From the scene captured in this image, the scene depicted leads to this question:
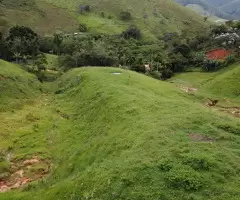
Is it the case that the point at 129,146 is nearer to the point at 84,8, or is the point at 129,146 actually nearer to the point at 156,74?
the point at 156,74

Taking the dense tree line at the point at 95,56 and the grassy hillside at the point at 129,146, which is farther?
the dense tree line at the point at 95,56

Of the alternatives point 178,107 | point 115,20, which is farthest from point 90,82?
point 115,20

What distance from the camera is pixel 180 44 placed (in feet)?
318

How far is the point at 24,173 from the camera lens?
115 ft

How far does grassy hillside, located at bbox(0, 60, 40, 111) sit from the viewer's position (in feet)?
178

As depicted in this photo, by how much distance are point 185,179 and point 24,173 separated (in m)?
18.0

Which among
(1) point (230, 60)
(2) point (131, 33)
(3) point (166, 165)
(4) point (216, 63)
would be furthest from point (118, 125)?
(2) point (131, 33)

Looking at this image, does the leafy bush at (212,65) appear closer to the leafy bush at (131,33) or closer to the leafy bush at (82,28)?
the leafy bush at (131,33)

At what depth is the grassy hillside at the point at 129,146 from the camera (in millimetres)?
23094

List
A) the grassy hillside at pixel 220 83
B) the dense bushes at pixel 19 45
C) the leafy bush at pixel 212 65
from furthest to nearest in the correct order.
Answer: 1. the dense bushes at pixel 19 45
2. the leafy bush at pixel 212 65
3. the grassy hillside at pixel 220 83

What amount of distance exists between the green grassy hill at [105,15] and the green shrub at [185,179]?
11163cm

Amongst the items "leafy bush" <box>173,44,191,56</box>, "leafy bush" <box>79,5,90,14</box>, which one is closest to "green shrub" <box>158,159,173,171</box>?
"leafy bush" <box>173,44,191,56</box>

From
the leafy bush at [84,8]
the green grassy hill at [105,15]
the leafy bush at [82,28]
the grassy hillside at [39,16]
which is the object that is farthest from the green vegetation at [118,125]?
the leafy bush at [84,8]

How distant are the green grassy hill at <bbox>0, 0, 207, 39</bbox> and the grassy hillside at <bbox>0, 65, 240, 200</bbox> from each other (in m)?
90.2
